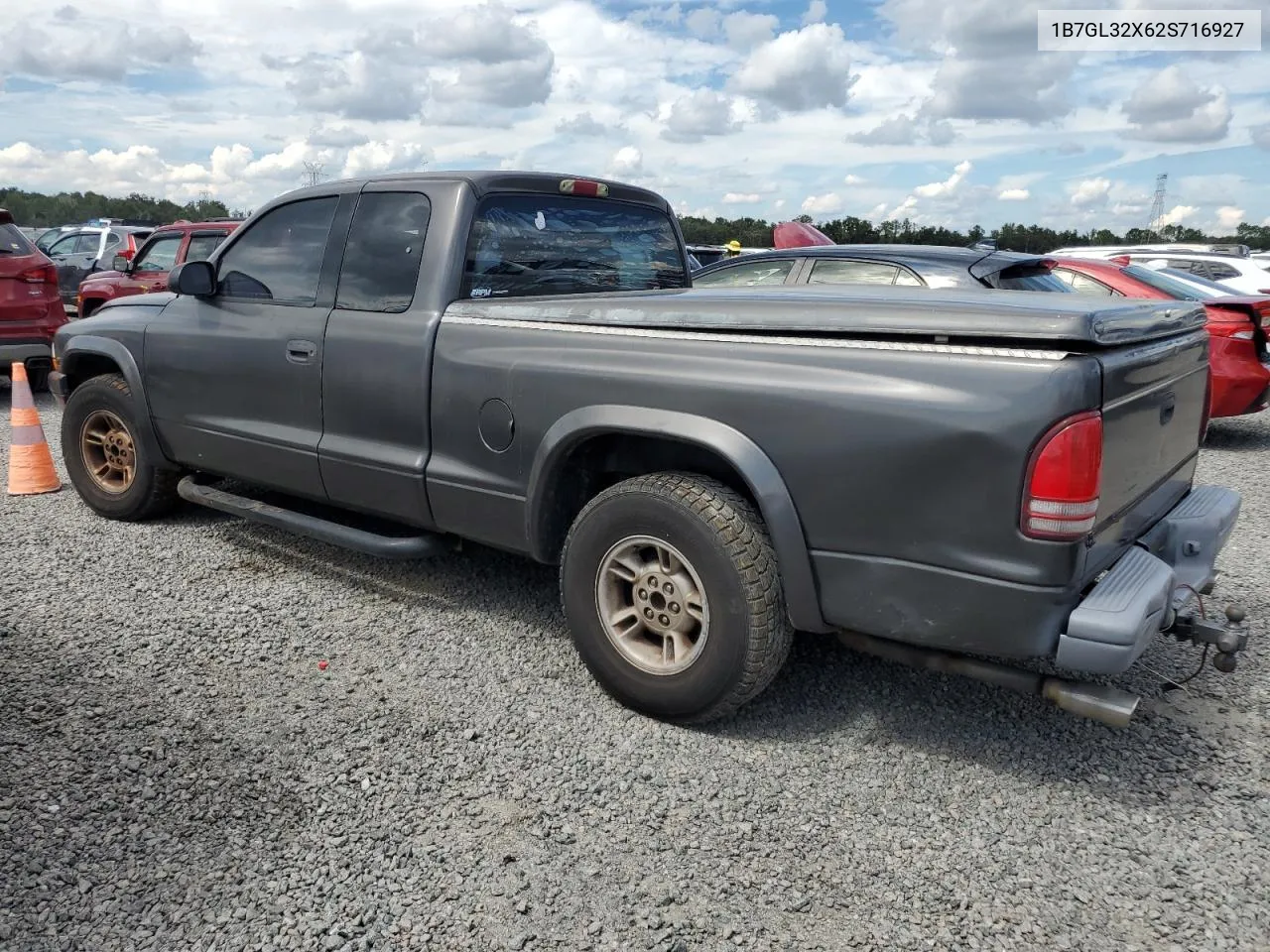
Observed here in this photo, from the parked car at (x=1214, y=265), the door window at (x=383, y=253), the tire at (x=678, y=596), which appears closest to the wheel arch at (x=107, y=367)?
the door window at (x=383, y=253)

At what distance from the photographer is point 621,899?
244cm

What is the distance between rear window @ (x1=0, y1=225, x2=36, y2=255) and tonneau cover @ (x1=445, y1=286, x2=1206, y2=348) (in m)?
7.25

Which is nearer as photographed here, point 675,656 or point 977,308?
point 977,308

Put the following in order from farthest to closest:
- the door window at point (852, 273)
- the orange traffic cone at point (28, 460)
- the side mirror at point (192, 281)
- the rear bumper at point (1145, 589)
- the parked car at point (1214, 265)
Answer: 1. the parked car at point (1214, 265)
2. the door window at point (852, 273)
3. the orange traffic cone at point (28, 460)
4. the side mirror at point (192, 281)
5. the rear bumper at point (1145, 589)

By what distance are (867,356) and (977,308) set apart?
324mm

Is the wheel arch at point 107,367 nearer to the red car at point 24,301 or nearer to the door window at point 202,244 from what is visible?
the red car at point 24,301

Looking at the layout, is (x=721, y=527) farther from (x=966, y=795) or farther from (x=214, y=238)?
(x=214, y=238)

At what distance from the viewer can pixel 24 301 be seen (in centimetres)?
880

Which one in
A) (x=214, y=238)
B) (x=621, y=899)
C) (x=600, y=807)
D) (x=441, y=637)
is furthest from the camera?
(x=214, y=238)

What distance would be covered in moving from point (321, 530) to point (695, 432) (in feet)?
6.51

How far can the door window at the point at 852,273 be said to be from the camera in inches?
256

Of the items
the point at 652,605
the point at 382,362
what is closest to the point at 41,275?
the point at 382,362

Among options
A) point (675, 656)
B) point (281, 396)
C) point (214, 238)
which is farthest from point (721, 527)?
point (214, 238)

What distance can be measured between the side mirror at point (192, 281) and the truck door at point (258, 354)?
0.08 meters
